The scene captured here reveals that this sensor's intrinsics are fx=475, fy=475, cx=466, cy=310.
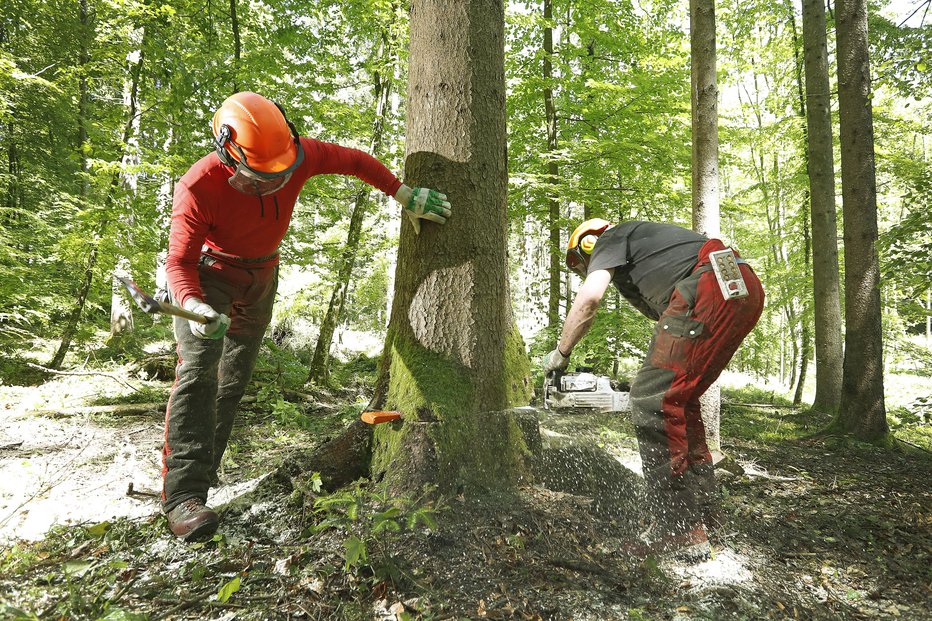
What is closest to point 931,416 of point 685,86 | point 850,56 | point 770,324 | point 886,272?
point 886,272

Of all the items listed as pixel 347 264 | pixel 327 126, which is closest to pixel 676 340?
pixel 347 264

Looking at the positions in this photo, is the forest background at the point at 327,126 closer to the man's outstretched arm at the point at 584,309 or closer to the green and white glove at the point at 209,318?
the green and white glove at the point at 209,318

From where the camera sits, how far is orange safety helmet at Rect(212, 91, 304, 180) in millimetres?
2223

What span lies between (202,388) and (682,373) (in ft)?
8.48

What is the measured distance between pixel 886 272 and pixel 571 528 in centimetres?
421

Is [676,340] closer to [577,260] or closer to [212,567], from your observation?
[577,260]

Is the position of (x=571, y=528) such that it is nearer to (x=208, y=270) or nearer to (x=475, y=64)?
(x=208, y=270)

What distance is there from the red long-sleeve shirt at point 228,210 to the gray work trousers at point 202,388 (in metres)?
0.16

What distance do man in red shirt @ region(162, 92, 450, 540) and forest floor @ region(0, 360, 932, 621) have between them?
315 mm

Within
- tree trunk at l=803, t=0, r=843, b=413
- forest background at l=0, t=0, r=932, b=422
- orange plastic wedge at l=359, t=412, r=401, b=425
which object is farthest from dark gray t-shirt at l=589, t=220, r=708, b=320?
tree trunk at l=803, t=0, r=843, b=413

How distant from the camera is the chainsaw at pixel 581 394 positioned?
2.86 meters

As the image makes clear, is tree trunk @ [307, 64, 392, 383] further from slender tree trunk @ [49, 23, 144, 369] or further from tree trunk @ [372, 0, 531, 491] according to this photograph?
tree trunk @ [372, 0, 531, 491]

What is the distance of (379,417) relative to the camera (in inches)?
101

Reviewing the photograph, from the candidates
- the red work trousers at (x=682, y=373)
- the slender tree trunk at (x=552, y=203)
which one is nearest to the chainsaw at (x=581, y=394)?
the red work trousers at (x=682, y=373)
